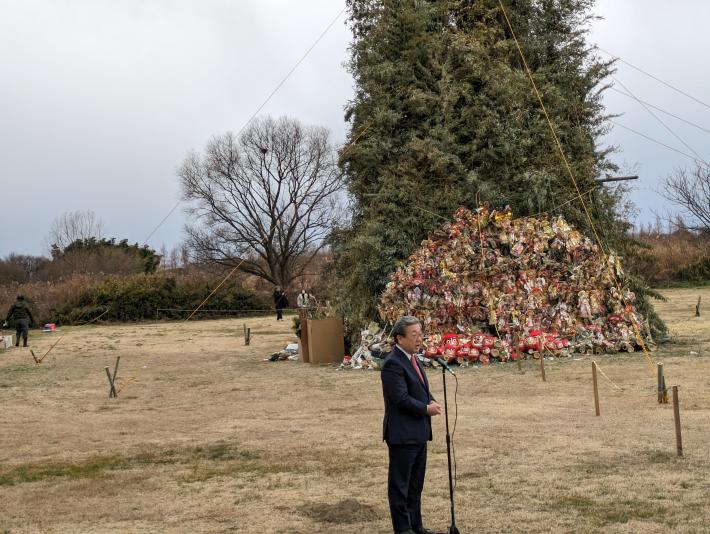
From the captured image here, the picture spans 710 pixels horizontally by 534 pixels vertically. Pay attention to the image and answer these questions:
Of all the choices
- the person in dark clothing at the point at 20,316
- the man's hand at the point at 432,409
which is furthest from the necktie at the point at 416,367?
the person in dark clothing at the point at 20,316

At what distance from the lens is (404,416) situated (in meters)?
5.77

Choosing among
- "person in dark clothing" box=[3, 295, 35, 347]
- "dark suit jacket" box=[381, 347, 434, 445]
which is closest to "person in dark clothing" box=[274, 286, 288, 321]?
"person in dark clothing" box=[3, 295, 35, 347]

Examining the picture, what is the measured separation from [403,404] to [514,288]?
1260 centimetres

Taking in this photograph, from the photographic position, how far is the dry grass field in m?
6.64

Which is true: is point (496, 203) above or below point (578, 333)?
above

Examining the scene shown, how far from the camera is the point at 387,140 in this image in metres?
19.6

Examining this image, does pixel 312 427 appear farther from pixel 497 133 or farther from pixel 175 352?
pixel 175 352

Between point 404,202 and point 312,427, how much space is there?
30.2 feet

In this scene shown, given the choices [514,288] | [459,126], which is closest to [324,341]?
[514,288]

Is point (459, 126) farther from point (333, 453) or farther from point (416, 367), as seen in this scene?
point (416, 367)

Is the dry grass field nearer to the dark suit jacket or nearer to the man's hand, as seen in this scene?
the dark suit jacket

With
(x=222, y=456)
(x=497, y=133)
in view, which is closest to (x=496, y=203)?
(x=497, y=133)

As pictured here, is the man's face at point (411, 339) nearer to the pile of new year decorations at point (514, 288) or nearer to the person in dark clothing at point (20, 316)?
the pile of new year decorations at point (514, 288)

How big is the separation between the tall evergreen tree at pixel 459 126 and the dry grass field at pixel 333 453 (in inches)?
157
